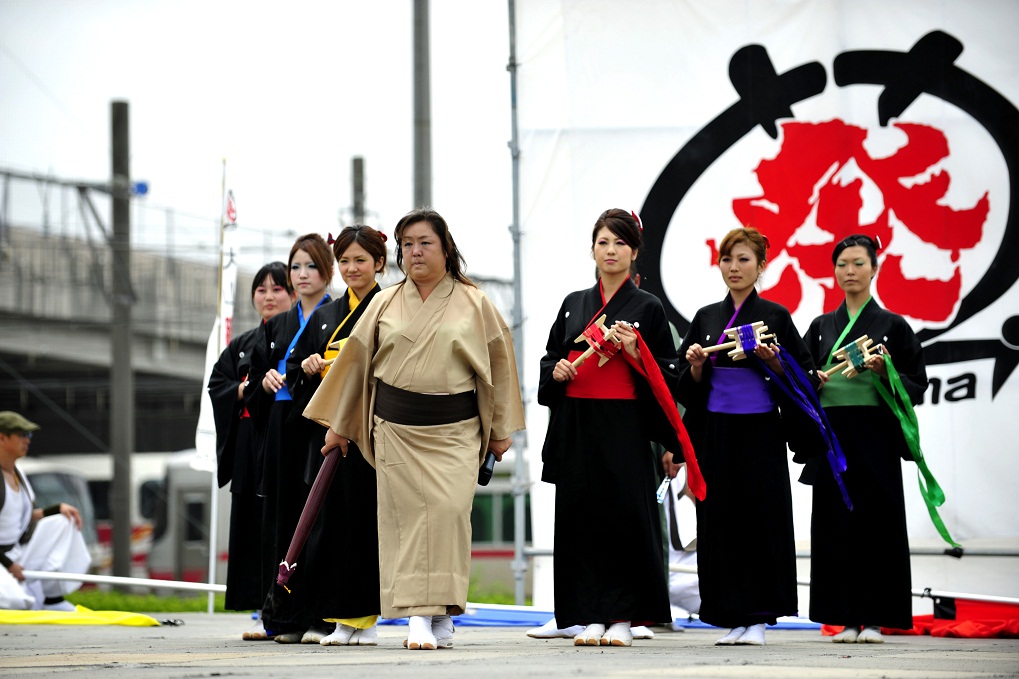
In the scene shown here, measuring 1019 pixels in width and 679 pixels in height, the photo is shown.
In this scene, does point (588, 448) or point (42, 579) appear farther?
point (42, 579)

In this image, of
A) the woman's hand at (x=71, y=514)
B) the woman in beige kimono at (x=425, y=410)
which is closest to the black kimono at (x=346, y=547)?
the woman in beige kimono at (x=425, y=410)

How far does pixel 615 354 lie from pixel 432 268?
2.79ft

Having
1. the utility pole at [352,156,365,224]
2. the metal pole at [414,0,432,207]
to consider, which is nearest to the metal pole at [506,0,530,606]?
the metal pole at [414,0,432,207]

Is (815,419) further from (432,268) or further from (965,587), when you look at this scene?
(965,587)

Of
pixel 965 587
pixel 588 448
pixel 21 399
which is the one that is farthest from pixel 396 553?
pixel 21 399

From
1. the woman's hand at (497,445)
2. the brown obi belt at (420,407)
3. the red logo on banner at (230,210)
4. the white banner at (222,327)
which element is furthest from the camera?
the red logo on banner at (230,210)

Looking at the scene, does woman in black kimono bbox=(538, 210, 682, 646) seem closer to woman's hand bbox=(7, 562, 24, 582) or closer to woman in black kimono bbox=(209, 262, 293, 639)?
woman in black kimono bbox=(209, 262, 293, 639)

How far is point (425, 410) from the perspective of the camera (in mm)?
4699

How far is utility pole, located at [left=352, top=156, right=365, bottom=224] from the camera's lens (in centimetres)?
1853

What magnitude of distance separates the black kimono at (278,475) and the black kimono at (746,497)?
1.74m

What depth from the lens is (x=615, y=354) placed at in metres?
5.07

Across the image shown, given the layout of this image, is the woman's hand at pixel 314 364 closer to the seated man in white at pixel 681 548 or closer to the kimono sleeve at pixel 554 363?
the kimono sleeve at pixel 554 363

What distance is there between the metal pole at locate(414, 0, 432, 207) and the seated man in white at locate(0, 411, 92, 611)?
3897 millimetres

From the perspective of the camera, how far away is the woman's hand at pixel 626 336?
4.93 m
